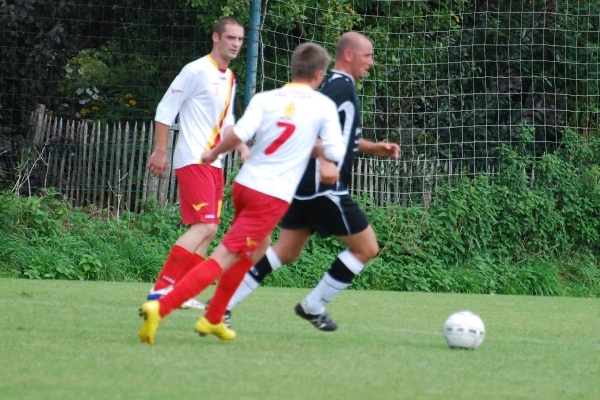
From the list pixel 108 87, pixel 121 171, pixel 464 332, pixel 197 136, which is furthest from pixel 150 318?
pixel 108 87

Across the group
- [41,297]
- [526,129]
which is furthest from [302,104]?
[526,129]

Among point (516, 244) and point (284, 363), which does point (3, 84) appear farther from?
point (284, 363)

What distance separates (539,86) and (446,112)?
1.90m

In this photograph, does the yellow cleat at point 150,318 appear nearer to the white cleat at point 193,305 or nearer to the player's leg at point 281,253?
the player's leg at point 281,253

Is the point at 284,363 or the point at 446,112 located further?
the point at 446,112

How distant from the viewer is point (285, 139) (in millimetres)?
5766

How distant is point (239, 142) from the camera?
18.4 ft

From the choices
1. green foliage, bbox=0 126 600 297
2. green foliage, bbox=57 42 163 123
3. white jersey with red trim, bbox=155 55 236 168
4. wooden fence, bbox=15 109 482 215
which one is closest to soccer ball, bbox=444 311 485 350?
white jersey with red trim, bbox=155 55 236 168

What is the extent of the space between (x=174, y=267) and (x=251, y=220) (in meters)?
1.70

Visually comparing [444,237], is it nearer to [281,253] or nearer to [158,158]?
[158,158]

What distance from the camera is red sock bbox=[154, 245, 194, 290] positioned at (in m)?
7.22

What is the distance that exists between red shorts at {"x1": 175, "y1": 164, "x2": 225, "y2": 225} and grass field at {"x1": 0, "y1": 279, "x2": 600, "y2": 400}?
706 mm

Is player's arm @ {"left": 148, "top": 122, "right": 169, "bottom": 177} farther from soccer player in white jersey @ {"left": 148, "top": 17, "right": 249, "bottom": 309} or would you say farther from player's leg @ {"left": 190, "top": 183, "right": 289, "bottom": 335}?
player's leg @ {"left": 190, "top": 183, "right": 289, "bottom": 335}

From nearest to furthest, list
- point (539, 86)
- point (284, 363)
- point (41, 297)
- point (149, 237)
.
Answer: point (284, 363) < point (41, 297) < point (149, 237) < point (539, 86)
